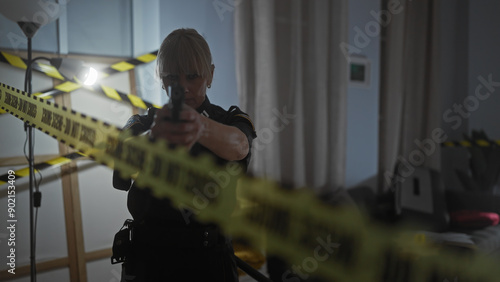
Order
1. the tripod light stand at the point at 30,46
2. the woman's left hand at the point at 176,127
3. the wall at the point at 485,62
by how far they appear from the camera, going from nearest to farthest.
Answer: the woman's left hand at the point at 176,127
the tripod light stand at the point at 30,46
the wall at the point at 485,62

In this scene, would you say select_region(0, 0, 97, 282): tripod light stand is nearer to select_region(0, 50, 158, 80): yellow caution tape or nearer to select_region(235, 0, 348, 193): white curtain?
select_region(0, 50, 158, 80): yellow caution tape

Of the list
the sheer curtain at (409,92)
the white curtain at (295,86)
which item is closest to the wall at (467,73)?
the sheer curtain at (409,92)

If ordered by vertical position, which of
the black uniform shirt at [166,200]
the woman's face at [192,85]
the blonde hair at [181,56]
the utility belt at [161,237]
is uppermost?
the blonde hair at [181,56]

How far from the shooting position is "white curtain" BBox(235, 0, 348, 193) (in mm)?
1368

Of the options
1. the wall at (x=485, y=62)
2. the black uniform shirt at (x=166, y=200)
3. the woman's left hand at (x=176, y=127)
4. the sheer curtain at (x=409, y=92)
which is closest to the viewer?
the woman's left hand at (x=176, y=127)

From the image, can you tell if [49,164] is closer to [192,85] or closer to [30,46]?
[30,46]

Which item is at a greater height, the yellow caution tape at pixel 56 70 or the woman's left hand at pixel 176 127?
the yellow caution tape at pixel 56 70

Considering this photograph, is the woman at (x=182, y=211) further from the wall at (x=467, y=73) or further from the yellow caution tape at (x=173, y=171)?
the wall at (x=467, y=73)

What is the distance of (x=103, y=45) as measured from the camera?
2.08 ft

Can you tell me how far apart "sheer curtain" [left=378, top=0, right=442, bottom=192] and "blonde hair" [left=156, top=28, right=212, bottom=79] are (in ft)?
7.62

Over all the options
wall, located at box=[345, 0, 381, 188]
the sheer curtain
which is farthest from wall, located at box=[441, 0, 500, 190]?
wall, located at box=[345, 0, 381, 188]

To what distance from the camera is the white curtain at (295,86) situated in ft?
4.49

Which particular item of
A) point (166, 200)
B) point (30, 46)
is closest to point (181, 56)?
point (166, 200)

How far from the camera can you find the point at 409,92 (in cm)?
286
